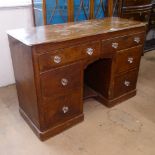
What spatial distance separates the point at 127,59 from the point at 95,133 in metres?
0.84

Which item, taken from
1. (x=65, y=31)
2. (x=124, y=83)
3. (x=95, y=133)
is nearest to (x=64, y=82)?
(x=65, y=31)

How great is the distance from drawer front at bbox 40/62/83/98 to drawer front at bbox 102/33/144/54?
1.08ft

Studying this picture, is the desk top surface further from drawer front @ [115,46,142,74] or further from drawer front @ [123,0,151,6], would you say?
drawer front @ [123,0,151,6]

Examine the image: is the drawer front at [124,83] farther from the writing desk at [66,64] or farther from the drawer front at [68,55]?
the drawer front at [68,55]

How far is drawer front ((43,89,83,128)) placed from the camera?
Answer: 165 cm

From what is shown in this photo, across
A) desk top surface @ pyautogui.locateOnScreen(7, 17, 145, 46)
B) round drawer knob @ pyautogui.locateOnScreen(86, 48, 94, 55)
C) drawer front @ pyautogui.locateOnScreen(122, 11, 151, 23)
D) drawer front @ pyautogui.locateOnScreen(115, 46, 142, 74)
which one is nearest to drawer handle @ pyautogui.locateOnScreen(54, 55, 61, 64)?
desk top surface @ pyautogui.locateOnScreen(7, 17, 145, 46)

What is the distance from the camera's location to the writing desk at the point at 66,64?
58.5 inches

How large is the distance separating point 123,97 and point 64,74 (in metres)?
0.94

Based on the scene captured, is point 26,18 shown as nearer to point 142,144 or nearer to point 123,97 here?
point 123,97

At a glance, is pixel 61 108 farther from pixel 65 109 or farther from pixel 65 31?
pixel 65 31

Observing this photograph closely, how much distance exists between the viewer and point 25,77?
64.0 inches


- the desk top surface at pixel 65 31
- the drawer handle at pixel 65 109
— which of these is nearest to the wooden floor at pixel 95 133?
the drawer handle at pixel 65 109

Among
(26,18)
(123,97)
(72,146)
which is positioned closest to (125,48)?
(123,97)

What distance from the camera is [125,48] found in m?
1.99
